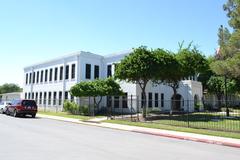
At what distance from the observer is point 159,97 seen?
39.2m

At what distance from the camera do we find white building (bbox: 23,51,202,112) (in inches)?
1456

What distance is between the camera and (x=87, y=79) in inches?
1564

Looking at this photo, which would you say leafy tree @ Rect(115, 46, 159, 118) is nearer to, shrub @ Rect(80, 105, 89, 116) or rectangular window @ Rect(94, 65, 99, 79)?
shrub @ Rect(80, 105, 89, 116)

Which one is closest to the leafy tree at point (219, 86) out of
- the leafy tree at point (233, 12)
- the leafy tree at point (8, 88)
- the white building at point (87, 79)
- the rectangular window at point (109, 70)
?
the white building at point (87, 79)

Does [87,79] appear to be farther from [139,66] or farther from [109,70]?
[139,66]

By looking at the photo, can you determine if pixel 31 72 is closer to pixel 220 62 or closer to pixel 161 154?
pixel 220 62

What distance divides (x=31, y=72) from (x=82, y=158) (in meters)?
45.1

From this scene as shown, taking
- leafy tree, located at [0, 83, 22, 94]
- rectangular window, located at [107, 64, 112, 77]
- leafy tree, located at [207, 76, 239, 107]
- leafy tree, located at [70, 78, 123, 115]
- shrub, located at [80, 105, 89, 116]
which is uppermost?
leafy tree, located at [0, 83, 22, 94]

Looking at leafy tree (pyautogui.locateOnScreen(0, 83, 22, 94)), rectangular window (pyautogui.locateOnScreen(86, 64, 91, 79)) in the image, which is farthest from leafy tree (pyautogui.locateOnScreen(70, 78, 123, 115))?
leafy tree (pyautogui.locateOnScreen(0, 83, 22, 94))

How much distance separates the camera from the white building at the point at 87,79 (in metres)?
37.0

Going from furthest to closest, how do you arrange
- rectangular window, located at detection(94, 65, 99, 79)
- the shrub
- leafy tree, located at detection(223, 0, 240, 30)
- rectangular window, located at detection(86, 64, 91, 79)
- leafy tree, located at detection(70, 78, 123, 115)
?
rectangular window, located at detection(94, 65, 99, 79) < rectangular window, located at detection(86, 64, 91, 79) < the shrub < leafy tree, located at detection(70, 78, 123, 115) < leafy tree, located at detection(223, 0, 240, 30)

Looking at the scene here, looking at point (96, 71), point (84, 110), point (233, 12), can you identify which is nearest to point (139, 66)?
point (233, 12)

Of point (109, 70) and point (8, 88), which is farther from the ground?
point (8, 88)

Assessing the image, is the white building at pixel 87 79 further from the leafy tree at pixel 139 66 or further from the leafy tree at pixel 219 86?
the leafy tree at pixel 219 86
